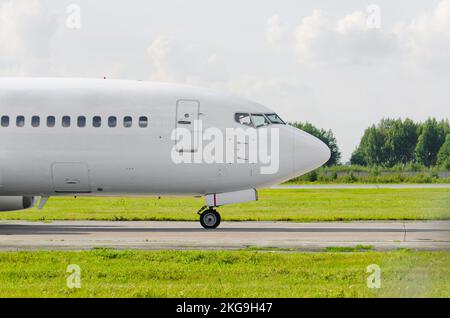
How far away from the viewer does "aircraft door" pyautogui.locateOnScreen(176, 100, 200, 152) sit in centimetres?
2730

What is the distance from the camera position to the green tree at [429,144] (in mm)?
151750

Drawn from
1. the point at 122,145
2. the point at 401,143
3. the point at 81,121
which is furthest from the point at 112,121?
the point at 401,143

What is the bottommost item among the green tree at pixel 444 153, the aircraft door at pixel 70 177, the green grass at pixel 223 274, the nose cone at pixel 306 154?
the green grass at pixel 223 274

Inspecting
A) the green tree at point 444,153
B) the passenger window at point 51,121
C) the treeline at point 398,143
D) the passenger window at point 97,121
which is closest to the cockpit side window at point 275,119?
→ the passenger window at point 97,121

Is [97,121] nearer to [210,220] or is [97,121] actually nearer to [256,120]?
[210,220]

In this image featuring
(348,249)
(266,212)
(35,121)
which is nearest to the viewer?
(348,249)

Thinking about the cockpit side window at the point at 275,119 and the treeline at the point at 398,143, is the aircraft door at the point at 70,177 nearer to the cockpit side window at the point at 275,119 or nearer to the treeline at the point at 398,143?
the cockpit side window at the point at 275,119

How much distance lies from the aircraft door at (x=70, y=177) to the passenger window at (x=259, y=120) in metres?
6.29

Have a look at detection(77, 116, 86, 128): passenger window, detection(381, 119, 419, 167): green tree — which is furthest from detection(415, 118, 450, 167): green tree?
detection(77, 116, 86, 128): passenger window

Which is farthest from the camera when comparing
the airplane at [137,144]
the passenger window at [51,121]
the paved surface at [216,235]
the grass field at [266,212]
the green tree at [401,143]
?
the green tree at [401,143]

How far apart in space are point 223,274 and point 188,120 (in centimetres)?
1287

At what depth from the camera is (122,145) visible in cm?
2739
